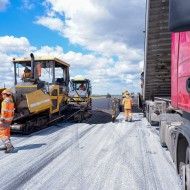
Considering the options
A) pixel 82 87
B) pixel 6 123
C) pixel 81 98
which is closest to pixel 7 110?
pixel 6 123

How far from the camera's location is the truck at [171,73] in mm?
2074

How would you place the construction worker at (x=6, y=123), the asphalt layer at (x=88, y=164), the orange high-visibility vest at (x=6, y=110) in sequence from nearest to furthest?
the asphalt layer at (x=88, y=164) → the construction worker at (x=6, y=123) → the orange high-visibility vest at (x=6, y=110)

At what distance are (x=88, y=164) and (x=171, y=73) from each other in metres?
2.33

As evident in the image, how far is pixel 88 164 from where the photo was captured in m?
4.72

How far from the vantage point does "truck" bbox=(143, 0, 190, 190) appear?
2074mm

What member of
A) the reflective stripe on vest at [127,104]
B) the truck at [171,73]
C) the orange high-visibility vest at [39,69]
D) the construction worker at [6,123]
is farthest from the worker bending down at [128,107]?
the construction worker at [6,123]

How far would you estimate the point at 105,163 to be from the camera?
188 inches

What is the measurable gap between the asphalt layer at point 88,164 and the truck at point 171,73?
466 mm

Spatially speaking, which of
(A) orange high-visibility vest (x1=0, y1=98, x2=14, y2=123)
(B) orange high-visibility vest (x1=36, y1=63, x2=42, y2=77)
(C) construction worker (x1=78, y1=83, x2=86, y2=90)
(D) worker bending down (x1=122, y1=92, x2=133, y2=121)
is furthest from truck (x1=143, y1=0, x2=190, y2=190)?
(C) construction worker (x1=78, y1=83, x2=86, y2=90)

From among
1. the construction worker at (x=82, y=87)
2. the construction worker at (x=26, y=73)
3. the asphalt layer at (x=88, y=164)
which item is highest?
the construction worker at (x=26, y=73)

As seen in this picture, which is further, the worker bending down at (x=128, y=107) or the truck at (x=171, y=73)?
the worker bending down at (x=128, y=107)

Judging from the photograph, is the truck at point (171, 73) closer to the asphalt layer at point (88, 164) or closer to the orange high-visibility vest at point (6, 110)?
the asphalt layer at point (88, 164)

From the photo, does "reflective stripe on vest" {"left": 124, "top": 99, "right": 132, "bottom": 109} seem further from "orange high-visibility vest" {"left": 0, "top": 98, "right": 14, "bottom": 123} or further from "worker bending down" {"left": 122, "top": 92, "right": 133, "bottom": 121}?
"orange high-visibility vest" {"left": 0, "top": 98, "right": 14, "bottom": 123}

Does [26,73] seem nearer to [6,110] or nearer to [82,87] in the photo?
[6,110]
